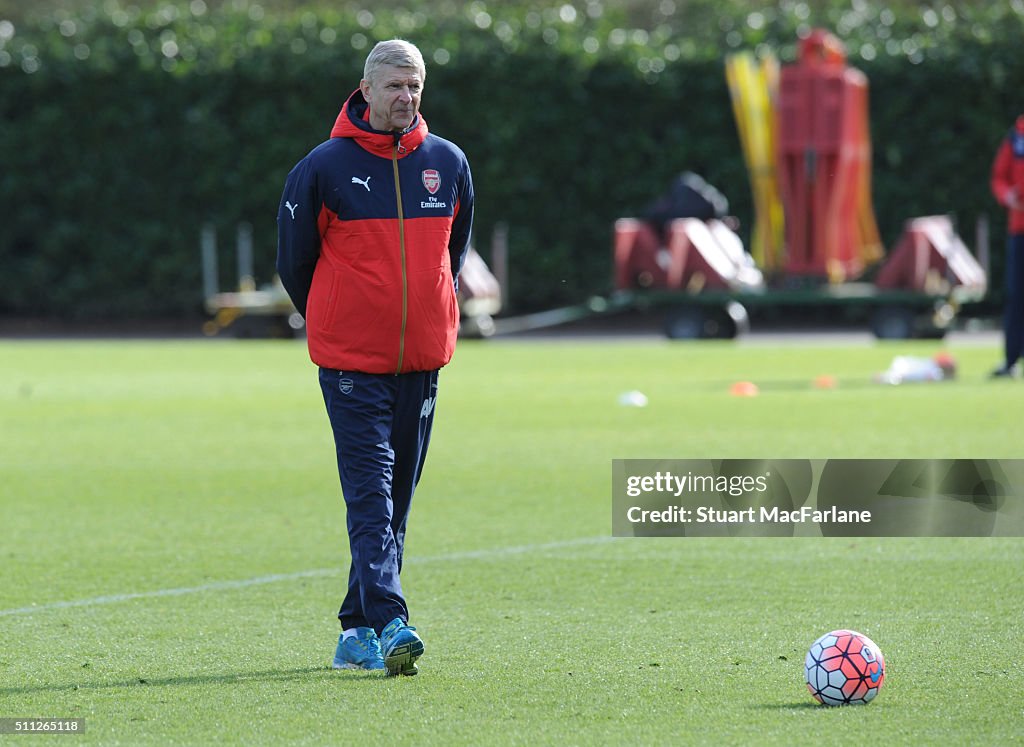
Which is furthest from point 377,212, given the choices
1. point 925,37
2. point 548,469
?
point 925,37

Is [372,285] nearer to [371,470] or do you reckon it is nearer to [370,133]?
[370,133]

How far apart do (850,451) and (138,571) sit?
514 cm

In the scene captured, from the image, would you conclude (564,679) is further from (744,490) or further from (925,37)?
(925,37)

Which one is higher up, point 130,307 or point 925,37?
point 925,37

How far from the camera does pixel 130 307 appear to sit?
2952 cm

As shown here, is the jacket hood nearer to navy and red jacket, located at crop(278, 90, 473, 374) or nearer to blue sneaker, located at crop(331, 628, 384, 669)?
navy and red jacket, located at crop(278, 90, 473, 374)

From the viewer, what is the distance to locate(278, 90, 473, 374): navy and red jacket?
5.66m

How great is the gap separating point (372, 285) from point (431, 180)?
0.37m

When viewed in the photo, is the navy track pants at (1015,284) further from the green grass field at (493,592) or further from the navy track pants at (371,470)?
the navy track pants at (371,470)

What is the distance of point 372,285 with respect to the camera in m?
5.70

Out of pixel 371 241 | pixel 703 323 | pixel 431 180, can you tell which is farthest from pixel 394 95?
pixel 703 323

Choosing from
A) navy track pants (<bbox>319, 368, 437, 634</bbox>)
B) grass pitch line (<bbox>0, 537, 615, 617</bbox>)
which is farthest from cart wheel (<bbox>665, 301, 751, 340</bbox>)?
navy track pants (<bbox>319, 368, 437, 634</bbox>)

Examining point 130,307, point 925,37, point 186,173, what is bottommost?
point 130,307

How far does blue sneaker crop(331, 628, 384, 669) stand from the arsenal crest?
4.42 ft
